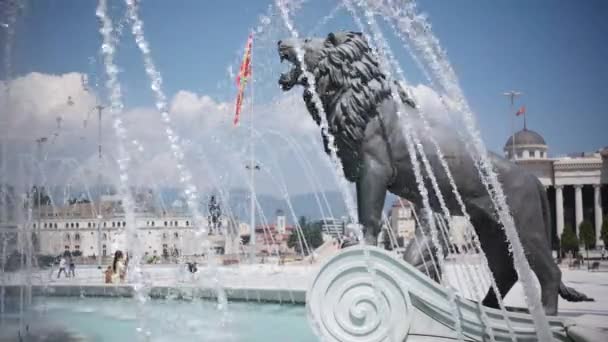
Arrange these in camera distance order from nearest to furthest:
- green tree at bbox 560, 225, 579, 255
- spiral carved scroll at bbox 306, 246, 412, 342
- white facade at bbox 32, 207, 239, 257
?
spiral carved scroll at bbox 306, 246, 412, 342 < green tree at bbox 560, 225, 579, 255 < white facade at bbox 32, 207, 239, 257

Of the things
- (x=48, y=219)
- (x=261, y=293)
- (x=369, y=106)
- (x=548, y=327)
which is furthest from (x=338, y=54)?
(x=48, y=219)

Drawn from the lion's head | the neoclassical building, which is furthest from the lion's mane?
the neoclassical building

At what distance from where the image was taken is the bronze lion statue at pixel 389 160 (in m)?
5.35

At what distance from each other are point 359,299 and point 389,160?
126 cm

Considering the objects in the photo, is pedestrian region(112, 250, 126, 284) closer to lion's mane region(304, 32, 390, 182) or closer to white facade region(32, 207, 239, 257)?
lion's mane region(304, 32, 390, 182)

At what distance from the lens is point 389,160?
550cm

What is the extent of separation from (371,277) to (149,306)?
314 inches

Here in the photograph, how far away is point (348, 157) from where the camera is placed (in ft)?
18.4

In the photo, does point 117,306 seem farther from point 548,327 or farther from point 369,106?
point 548,327

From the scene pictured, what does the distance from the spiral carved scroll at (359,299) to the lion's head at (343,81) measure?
3.00 ft

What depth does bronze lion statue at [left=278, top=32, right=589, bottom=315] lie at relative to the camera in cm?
535

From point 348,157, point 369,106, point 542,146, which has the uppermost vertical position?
point 542,146

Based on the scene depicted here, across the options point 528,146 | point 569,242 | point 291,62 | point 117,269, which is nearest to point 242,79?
point 117,269

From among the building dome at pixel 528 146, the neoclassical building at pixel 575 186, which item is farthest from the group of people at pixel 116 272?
the building dome at pixel 528 146
